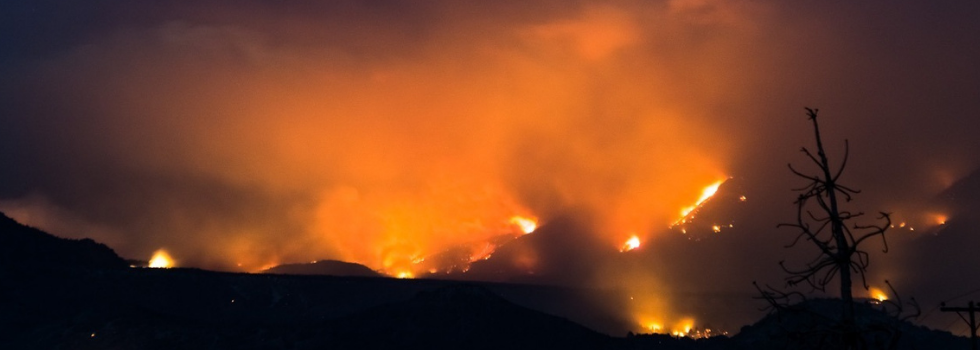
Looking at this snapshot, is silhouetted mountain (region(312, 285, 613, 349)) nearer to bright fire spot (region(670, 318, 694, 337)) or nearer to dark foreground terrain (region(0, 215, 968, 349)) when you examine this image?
dark foreground terrain (region(0, 215, 968, 349))

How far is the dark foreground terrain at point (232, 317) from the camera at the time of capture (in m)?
79.1

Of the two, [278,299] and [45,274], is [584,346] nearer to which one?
[278,299]

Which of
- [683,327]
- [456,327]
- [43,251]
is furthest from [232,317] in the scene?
[683,327]

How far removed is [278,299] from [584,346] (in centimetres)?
4804

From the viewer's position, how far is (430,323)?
83375 millimetres

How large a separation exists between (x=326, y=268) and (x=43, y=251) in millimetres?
61986

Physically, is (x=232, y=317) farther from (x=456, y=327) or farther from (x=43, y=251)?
(x=456, y=327)

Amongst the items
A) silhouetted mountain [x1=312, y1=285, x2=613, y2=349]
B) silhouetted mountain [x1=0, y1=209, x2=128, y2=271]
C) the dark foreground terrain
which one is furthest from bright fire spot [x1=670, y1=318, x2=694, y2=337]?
silhouetted mountain [x1=0, y1=209, x2=128, y2=271]

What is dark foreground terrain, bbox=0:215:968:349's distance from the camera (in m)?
79.1

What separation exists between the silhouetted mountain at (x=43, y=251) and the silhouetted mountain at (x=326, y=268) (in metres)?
45.5

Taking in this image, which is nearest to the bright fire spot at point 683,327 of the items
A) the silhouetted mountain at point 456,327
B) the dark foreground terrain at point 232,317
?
the dark foreground terrain at point 232,317

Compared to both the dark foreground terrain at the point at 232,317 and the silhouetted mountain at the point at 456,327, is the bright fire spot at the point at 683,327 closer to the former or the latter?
the dark foreground terrain at the point at 232,317

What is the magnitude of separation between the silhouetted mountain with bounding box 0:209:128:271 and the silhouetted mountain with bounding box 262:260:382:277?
45.5 m

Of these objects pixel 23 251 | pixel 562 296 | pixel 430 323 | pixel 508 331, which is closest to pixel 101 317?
pixel 23 251
